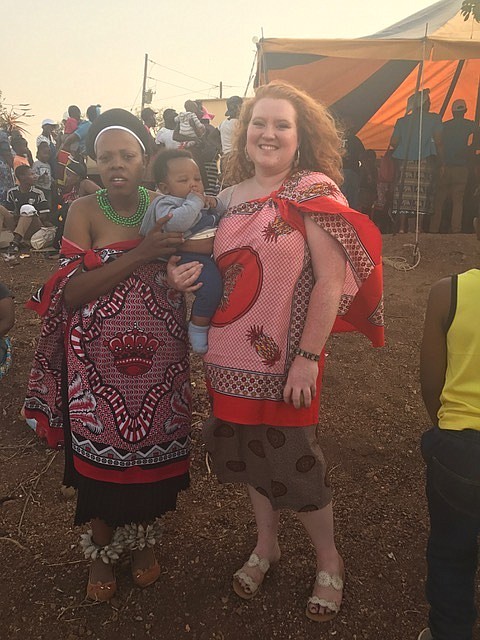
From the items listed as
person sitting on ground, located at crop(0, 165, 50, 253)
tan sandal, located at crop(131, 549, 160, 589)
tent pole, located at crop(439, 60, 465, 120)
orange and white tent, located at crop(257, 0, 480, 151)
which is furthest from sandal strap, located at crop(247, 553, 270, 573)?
tent pole, located at crop(439, 60, 465, 120)

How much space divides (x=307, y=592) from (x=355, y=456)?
0.96 metres

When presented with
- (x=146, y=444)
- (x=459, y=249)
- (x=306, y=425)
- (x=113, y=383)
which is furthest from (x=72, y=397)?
(x=459, y=249)

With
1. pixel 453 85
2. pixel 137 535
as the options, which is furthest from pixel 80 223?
pixel 453 85

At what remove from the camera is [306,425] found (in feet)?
5.38

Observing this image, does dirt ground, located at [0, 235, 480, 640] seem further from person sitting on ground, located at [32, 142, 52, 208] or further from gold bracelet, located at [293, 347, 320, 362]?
person sitting on ground, located at [32, 142, 52, 208]

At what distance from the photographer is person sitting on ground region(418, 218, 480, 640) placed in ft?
4.16

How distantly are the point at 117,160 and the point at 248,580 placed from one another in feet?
5.20

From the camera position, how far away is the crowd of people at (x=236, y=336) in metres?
1.42

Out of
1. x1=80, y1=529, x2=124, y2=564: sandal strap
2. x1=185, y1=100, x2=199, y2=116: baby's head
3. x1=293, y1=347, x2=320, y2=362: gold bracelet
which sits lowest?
x1=80, y1=529, x2=124, y2=564: sandal strap

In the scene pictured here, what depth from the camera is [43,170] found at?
918cm

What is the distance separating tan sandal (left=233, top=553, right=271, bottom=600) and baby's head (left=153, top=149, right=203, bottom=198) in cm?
139

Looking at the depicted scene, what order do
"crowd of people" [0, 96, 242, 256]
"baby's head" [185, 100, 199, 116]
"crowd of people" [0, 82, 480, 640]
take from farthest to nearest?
"baby's head" [185, 100, 199, 116] < "crowd of people" [0, 96, 242, 256] < "crowd of people" [0, 82, 480, 640]

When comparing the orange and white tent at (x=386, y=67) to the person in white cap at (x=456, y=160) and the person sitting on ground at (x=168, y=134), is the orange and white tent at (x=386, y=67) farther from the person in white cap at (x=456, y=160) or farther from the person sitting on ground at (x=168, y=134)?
the person sitting on ground at (x=168, y=134)

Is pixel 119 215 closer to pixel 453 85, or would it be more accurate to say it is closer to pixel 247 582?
pixel 247 582
